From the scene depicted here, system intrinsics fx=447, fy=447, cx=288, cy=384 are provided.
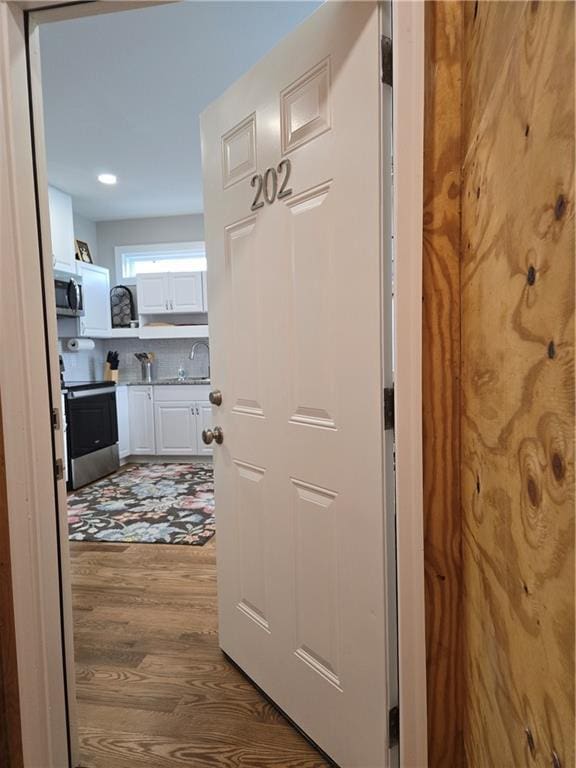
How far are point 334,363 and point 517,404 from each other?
0.61 metres

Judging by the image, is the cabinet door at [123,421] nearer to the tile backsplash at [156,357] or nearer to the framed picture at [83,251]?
the tile backsplash at [156,357]

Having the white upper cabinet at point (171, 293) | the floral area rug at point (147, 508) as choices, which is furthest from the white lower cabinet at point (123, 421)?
the white upper cabinet at point (171, 293)

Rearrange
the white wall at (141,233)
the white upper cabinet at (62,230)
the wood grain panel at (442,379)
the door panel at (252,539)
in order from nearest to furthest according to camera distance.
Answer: the wood grain panel at (442,379)
the door panel at (252,539)
the white upper cabinet at (62,230)
the white wall at (141,233)

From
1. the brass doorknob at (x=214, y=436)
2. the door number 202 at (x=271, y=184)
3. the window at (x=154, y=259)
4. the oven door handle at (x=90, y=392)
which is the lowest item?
the oven door handle at (x=90, y=392)

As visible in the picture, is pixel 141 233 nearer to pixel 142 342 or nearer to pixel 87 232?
pixel 87 232

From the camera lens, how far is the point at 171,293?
5.20 m

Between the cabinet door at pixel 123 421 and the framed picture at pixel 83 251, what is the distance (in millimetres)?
1576

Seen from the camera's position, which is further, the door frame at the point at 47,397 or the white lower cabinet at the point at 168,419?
the white lower cabinet at the point at 168,419

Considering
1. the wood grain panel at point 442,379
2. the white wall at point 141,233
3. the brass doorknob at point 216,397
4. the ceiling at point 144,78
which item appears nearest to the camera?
the wood grain panel at point 442,379

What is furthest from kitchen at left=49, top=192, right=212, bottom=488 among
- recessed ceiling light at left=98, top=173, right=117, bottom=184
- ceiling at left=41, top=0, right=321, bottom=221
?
ceiling at left=41, top=0, right=321, bottom=221

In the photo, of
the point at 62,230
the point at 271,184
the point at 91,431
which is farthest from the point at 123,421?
the point at 271,184

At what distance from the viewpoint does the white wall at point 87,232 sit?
17.4ft

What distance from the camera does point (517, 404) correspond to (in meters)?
0.59

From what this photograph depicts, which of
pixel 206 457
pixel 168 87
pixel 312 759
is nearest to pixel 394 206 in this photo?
pixel 312 759
